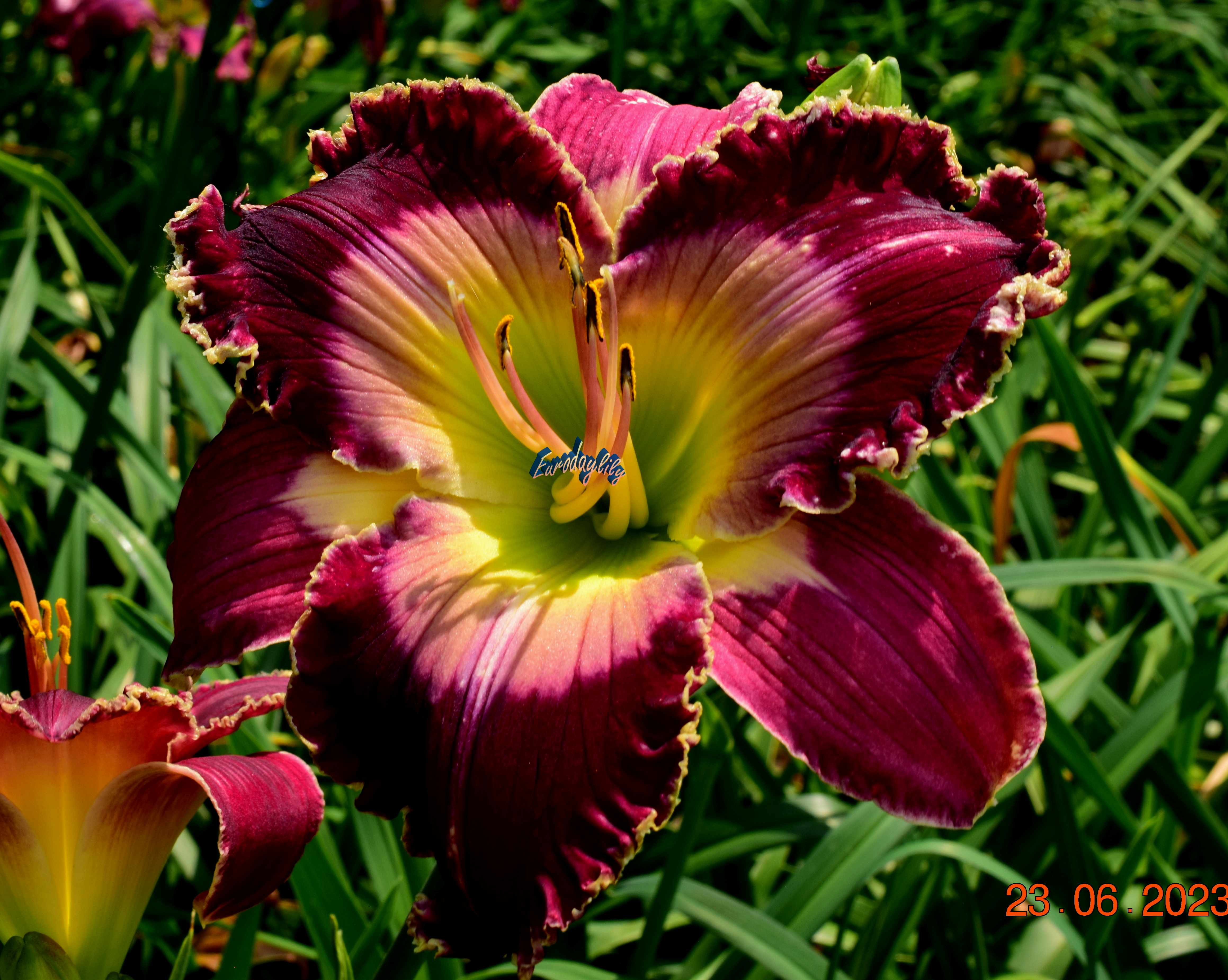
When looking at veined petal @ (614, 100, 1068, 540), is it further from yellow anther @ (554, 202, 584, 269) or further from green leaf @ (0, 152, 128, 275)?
green leaf @ (0, 152, 128, 275)

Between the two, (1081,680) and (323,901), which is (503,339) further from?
(1081,680)

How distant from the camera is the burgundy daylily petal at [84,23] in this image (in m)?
2.63

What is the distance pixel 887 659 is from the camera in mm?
842

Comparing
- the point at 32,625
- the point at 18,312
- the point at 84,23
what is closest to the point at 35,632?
the point at 32,625

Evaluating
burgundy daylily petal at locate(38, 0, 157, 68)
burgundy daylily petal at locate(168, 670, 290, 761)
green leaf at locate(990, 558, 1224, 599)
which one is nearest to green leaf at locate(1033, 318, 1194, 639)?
green leaf at locate(990, 558, 1224, 599)

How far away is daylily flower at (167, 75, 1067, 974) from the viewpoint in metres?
0.77

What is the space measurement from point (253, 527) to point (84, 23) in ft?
7.73

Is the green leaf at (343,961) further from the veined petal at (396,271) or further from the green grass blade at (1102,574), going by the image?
the green grass blade at (1102,574)

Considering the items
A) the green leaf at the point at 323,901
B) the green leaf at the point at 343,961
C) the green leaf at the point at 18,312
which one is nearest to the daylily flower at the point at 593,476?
the green leaf at the point at 343,961

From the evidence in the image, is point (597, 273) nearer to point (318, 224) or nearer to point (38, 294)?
point (318, 224)

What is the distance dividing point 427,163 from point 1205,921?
1591mm

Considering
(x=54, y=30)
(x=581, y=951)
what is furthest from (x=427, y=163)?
(x=54, y=30)

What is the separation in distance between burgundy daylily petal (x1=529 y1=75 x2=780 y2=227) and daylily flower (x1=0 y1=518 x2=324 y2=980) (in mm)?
583

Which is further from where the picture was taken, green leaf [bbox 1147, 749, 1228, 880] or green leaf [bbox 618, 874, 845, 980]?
green leaf [bbox 1147, 749, 1228, 880]
